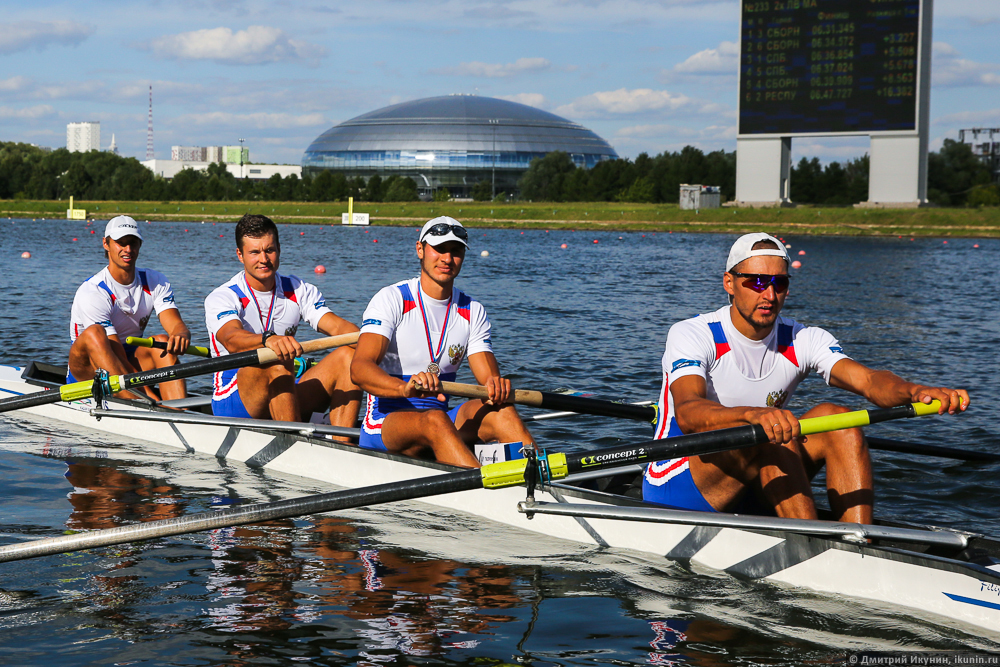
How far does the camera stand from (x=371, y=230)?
60.0 meters

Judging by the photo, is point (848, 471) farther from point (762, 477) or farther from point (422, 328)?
point (422, 328)

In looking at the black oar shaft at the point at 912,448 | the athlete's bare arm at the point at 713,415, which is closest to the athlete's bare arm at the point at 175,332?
the athlete's bare arm at the point at 713,415

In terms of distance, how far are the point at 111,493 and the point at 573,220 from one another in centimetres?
5899

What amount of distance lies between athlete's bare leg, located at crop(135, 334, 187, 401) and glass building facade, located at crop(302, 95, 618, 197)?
116342mm

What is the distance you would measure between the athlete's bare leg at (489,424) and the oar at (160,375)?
128 centimetres

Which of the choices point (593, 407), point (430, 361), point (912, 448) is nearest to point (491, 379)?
point (430, 361)

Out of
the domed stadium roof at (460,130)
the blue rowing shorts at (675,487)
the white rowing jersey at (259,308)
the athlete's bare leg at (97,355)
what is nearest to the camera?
the blue rowing shorts at (675,487)

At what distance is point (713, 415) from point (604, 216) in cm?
6278

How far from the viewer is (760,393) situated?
4992 mm

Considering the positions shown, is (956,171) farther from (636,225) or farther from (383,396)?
(383,396)

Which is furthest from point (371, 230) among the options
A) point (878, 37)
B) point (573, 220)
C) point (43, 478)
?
point (43, 478)

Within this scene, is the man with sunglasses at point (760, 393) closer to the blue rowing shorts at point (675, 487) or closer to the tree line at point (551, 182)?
the blue rowing shorts at point (675, 487)

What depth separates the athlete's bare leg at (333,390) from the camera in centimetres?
728

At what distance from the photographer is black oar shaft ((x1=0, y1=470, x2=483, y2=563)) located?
4395mm
